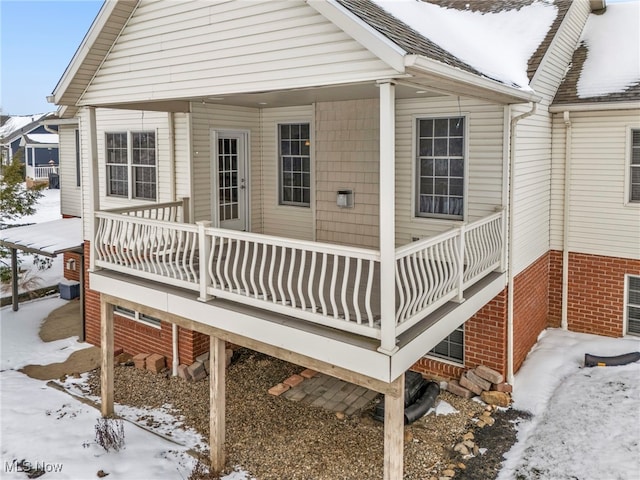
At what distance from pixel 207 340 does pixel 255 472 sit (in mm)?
4238

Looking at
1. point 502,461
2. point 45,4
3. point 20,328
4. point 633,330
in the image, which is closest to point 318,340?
point 502,461

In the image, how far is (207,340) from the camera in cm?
1127

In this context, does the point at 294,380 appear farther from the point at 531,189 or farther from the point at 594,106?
the point at 594,106

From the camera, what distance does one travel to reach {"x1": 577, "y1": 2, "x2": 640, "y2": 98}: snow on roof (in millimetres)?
10141

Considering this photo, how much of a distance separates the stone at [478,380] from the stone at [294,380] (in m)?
3.03

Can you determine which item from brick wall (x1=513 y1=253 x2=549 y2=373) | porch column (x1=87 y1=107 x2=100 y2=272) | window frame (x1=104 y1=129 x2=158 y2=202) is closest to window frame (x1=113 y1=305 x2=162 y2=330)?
window frame (x1=104 y1=129 x2=158 y2=202)

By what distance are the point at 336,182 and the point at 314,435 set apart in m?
4.54

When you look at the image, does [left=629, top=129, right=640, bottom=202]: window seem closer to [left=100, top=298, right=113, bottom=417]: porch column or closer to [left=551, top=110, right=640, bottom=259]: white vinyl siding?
[left=551, top=110, right=640, bottom=259]: white vinyl siding

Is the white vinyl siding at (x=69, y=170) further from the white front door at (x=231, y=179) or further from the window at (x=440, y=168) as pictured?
the window at (x=440, y=168)

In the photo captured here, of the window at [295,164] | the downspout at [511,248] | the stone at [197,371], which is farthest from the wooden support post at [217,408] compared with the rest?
the downspout at [511,248]

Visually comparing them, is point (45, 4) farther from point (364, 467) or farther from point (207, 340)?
point (364, 467)

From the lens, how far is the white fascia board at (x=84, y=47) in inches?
304

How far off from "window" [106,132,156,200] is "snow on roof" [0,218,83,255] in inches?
92.5

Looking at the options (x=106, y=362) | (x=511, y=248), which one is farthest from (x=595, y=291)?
(x=106, y=362)
